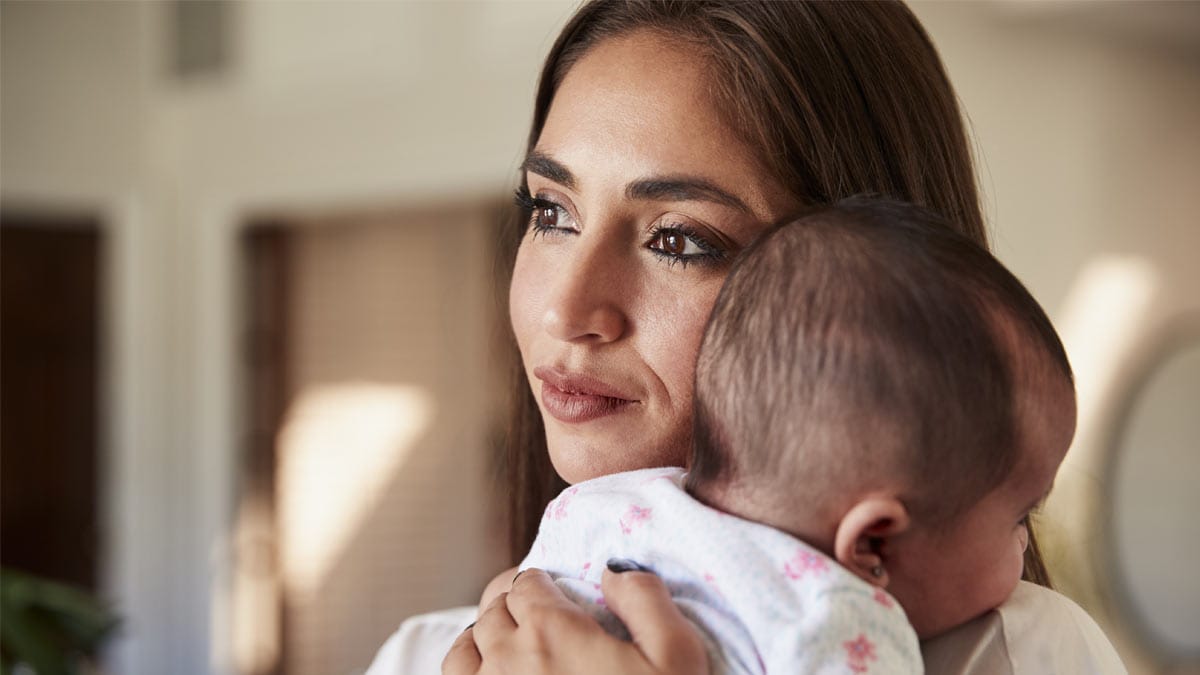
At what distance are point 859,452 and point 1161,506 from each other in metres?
4.25

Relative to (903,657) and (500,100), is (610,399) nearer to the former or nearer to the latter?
(903,657)

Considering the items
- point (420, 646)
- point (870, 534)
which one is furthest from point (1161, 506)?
point (870, 534)

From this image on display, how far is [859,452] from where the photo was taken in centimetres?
75

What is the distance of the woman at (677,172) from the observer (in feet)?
3.27

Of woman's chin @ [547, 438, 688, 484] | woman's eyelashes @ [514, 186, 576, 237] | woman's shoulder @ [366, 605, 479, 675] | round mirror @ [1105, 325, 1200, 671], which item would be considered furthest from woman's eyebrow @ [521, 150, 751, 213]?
round mirror @ [1105, 325, 1200, 671]

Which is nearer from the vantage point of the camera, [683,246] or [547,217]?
[683,246]

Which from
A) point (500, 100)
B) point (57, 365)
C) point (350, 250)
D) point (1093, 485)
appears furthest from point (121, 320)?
point (1093, 485)

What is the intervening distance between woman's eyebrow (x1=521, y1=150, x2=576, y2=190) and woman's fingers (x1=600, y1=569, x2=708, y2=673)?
387 mm

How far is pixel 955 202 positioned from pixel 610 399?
14.7 inches

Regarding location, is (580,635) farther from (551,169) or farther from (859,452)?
(551,169)

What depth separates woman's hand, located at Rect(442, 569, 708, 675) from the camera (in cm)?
75

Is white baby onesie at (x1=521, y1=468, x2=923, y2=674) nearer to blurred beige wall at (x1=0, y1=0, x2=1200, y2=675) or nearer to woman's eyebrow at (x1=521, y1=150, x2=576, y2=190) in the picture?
woman's eyebrow at (x1=521, y1=150, x2=576, y2=190)

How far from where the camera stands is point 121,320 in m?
5.63

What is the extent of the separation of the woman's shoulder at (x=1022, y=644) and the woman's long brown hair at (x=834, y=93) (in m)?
0.27
